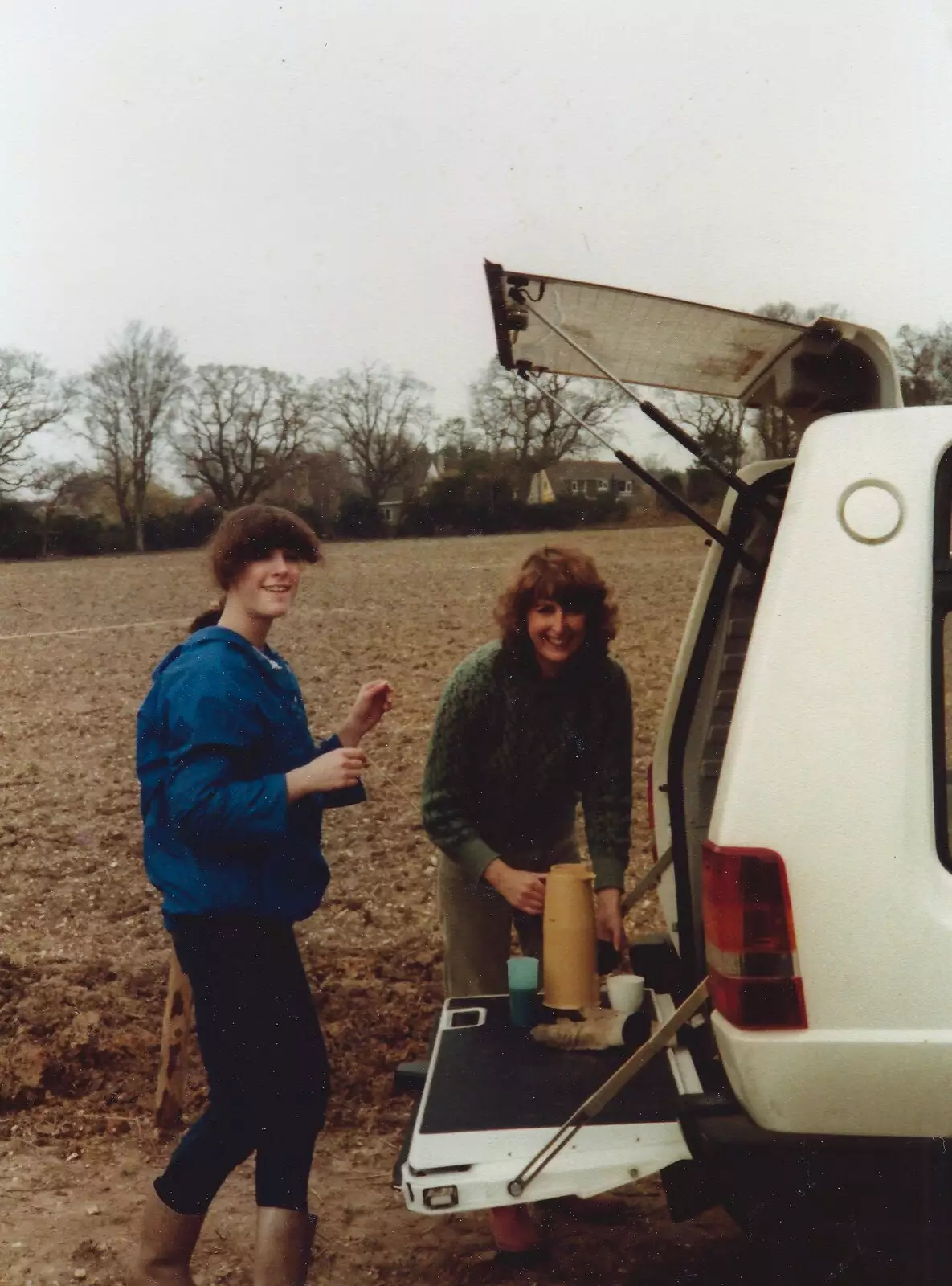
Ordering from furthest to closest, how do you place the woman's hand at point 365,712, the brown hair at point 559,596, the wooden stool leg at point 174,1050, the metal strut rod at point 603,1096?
the wooden stool leg at point 174,1050 → the brown hair at point 559,596 → the woman's hand at point 365,712 → the metal strut rod at point 603,1096

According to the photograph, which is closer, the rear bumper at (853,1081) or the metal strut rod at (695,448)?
the rear bumper at (853,1081)

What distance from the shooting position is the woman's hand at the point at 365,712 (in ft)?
9.00

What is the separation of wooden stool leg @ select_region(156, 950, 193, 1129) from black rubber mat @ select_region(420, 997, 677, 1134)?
128 centimetres

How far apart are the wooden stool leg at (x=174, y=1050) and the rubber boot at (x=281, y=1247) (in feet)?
4.68

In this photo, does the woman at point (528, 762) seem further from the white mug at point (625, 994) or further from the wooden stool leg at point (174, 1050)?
the wooden stool leg at point (174, 1050)

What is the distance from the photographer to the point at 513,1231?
2.91m

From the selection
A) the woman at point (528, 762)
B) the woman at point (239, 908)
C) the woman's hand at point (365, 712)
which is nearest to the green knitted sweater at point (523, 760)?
the woman at point (528, 762)

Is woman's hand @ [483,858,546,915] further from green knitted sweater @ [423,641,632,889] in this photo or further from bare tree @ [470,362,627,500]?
bare tree @ [470,362,627,500]

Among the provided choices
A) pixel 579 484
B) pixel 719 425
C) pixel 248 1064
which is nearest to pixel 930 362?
pixel 719 425

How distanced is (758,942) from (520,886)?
111 centimetres

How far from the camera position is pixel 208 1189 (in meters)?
2.44

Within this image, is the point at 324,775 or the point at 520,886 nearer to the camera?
the point at 324,775

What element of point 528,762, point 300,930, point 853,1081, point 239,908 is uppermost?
point 528,762

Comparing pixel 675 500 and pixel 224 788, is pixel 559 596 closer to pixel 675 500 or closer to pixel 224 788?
pixel 675 500
